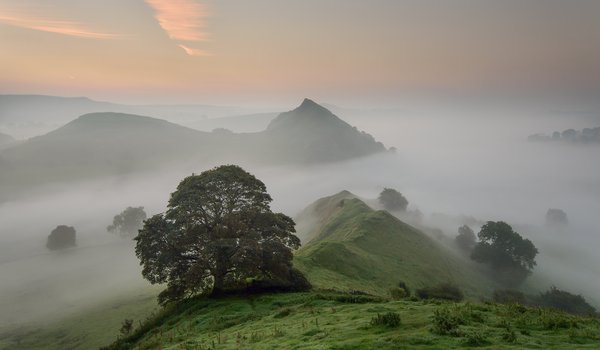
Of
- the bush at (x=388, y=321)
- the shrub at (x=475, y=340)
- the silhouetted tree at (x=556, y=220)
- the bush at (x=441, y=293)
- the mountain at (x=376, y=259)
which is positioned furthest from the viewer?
the silhouetted tree at (x=556, y=220)

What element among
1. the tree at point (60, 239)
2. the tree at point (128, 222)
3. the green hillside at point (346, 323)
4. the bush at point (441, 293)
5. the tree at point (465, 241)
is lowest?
the bush at point (441, 293)

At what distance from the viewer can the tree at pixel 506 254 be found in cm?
9294

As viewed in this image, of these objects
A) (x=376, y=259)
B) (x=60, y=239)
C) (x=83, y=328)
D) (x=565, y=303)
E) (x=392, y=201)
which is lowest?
(x=565, y=303)

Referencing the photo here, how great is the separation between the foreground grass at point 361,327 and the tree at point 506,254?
82.3 metres

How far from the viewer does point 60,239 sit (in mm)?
137250

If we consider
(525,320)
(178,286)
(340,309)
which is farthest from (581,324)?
(178,286)

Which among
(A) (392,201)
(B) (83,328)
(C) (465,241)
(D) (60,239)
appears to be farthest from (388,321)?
(D) (60,239)

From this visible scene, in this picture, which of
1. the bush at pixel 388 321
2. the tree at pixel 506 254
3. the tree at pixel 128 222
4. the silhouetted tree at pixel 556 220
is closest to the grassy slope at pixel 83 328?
the bush at pixel 388 321

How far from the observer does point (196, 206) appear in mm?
41500

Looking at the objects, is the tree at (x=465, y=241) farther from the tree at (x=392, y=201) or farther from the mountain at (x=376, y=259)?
the tree at (x=392, y=201)

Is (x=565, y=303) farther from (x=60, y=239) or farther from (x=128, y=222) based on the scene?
(x=60, y=239)

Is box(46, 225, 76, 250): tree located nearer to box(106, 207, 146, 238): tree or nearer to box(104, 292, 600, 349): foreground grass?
box(106, 207, 146, 238): tree

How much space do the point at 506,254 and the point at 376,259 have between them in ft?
171

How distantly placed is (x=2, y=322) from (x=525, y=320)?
311 feet
